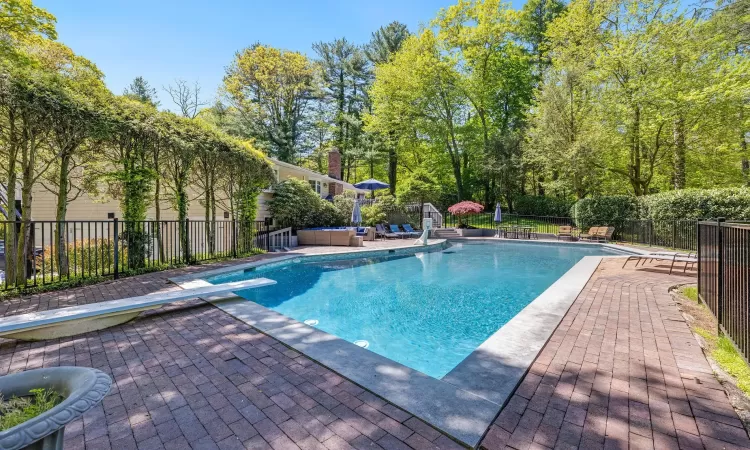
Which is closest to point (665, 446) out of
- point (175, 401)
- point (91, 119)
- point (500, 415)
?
point (500, 415)

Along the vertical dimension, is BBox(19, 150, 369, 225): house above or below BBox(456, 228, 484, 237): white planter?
above

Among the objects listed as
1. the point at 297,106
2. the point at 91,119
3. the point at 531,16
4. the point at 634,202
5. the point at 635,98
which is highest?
the point at 531,16

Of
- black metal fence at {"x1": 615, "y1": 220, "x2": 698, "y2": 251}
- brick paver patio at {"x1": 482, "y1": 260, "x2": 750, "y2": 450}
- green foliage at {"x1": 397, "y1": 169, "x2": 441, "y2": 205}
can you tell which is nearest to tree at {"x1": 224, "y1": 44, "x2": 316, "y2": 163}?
green foliage at {"x1": 397, "y1": 169, "x2": 441, "y2": 205}

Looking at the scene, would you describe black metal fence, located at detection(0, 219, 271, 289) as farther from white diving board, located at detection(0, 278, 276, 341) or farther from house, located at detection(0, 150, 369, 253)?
white diving board, located at detection(0, 278, 276, 341)

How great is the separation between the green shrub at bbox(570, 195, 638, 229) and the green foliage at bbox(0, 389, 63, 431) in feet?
65.6

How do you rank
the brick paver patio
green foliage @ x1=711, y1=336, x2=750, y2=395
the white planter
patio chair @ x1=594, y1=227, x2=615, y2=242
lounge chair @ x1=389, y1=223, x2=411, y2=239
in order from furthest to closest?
the white planter
lounge chair @ x1=389, y1=223, x2=411, y2=239
patio chair @ x1=594, y1=227, x2=615, y2=242
green foliage @ x1=711, y1=336, x2=750, y2=395
the brick paver patio

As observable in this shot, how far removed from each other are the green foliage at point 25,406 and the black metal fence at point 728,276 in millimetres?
4709

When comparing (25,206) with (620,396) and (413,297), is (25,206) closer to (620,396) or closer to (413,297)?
(413,297)

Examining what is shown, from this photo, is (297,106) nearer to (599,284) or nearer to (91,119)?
(91,119)

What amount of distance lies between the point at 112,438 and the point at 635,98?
21.9 metres

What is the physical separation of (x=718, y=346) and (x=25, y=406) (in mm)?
5487

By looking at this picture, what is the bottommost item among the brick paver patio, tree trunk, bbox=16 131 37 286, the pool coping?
the brick paver patio

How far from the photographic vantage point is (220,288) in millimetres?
5316

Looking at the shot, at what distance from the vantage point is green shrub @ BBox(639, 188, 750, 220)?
37.6ft
